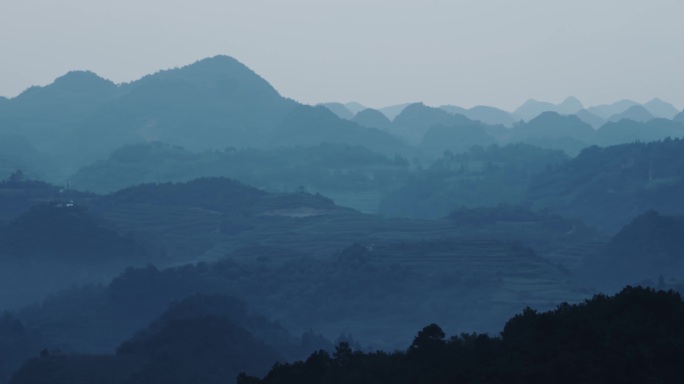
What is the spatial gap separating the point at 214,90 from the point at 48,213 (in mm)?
80951

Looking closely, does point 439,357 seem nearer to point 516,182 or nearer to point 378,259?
point 378,259

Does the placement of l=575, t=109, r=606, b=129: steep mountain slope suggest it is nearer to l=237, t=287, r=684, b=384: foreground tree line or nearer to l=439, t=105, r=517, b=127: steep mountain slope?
l=439, t=105, r=517, b=127: steep mountain slope

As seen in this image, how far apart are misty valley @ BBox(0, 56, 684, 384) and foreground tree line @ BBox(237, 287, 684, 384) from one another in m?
0.03

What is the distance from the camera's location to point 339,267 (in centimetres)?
4534

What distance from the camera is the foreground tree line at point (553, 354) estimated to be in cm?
1300

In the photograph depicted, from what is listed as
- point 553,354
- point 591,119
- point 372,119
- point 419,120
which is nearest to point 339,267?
point 553,354

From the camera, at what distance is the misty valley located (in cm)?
1458

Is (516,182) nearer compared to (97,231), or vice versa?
A: (97,231)

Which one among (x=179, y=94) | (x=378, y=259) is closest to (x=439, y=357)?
(x=378, y=259)

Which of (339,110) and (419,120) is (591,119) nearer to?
(419,120)

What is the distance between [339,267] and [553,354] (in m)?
31.9

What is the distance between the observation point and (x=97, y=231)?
53.0 m

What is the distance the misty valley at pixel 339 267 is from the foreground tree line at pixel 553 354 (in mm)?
26

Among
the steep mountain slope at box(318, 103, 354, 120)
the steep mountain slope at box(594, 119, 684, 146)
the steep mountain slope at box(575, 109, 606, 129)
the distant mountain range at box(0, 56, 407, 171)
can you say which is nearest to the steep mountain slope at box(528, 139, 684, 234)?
the distant mountain range at box(0, 56, 407, 171)
